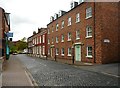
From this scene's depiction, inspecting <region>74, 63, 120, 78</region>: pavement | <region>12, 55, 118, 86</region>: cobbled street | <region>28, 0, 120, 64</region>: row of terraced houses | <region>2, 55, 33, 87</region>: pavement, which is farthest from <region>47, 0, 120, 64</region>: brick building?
<region>2, 55, 33, 87</region>: pavement

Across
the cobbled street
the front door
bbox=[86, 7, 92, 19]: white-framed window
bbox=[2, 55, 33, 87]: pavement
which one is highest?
bbox=[86, 7, 92, 19]: white-framed window

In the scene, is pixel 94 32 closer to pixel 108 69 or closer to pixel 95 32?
pixel 95 32

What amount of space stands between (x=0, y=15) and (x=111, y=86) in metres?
19.2

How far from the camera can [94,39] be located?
23859mm

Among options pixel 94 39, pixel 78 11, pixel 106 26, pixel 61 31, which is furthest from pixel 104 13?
pixel 61 31

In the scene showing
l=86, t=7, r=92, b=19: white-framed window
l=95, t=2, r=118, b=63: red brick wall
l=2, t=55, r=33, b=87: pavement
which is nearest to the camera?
l=2, t=55, r=33, b=87: pavement

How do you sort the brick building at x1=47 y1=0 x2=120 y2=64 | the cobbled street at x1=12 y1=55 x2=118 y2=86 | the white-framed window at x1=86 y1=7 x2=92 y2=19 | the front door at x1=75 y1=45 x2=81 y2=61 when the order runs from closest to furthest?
the cobbled street at x1=12 y1=55 x2=118 y2=86
the brick building at x1=47 y1=0 x2=120 y2=64
the white-framed window at x1=86 y1=7 x2=92 y2=19
the front door at x1=75 y1=45 x2=81 y2=61

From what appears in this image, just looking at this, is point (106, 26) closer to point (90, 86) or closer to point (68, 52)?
point (68, 52)

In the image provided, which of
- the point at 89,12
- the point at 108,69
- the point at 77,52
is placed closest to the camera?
the point at 108,69

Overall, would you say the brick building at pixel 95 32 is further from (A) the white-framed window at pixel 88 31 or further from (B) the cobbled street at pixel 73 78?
(B) the cobbled street at pixel 73 78

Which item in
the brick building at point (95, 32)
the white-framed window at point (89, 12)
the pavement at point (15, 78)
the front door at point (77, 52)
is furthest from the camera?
the front door at point (77, 52)

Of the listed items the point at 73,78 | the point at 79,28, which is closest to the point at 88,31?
the point at 79,28

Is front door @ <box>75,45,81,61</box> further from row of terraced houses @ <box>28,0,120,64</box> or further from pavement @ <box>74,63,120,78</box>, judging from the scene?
pavement @ <box>74,63,120,78</box>

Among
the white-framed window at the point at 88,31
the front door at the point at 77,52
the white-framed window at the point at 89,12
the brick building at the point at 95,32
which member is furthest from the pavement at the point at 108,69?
the front door at the point at 77,52
